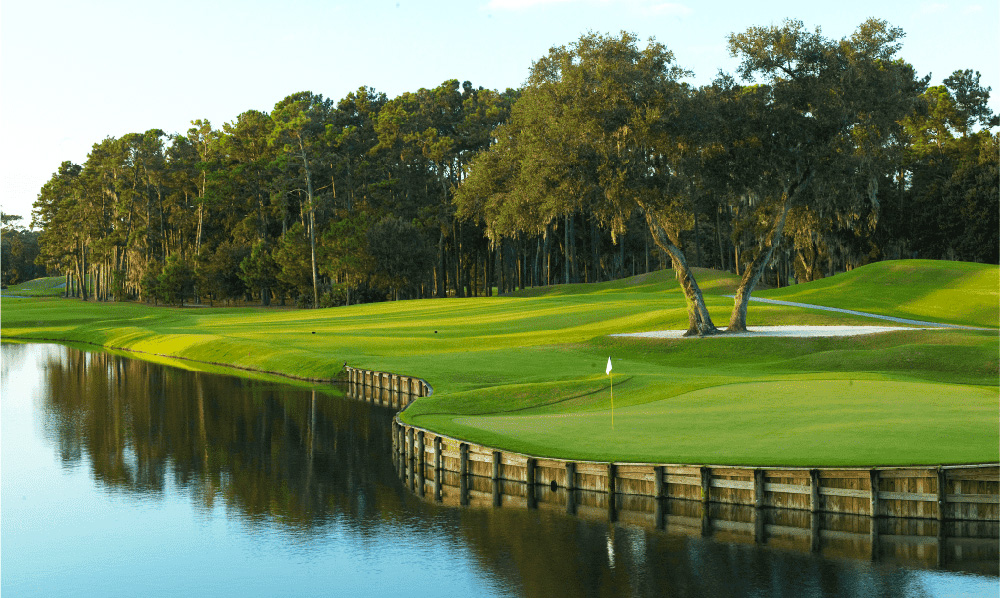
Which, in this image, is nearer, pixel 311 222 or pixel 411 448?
pixel 411 448

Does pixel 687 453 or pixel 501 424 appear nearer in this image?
pixel 687 453

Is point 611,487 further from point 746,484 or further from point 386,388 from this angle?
point 386,388

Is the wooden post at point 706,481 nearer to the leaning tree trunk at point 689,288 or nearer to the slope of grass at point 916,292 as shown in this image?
the leaning tree trunk at point 689,288

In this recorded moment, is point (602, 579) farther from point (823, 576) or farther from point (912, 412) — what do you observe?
point (912, 412)

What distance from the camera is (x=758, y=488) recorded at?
22.6 metres

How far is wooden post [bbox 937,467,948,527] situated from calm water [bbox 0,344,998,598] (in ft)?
5.42

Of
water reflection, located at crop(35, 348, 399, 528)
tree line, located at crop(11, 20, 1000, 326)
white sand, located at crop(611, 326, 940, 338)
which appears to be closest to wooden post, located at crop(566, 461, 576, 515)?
water reflection, located at crop(35, 348, 399, 528)

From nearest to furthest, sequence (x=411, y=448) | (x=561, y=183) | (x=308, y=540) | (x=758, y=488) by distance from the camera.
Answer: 1. (x=758, y=488)
2. (x=308, y=540)
3. (x=411, y=448)
4. (x=561, y=183)

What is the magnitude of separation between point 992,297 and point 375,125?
81629 mm

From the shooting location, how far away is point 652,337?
171ft

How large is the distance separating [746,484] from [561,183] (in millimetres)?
25749

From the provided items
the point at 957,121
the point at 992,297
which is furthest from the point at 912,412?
the point at 957,121

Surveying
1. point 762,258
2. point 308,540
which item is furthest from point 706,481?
point 762,258

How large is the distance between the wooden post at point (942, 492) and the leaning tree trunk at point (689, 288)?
2942cm
